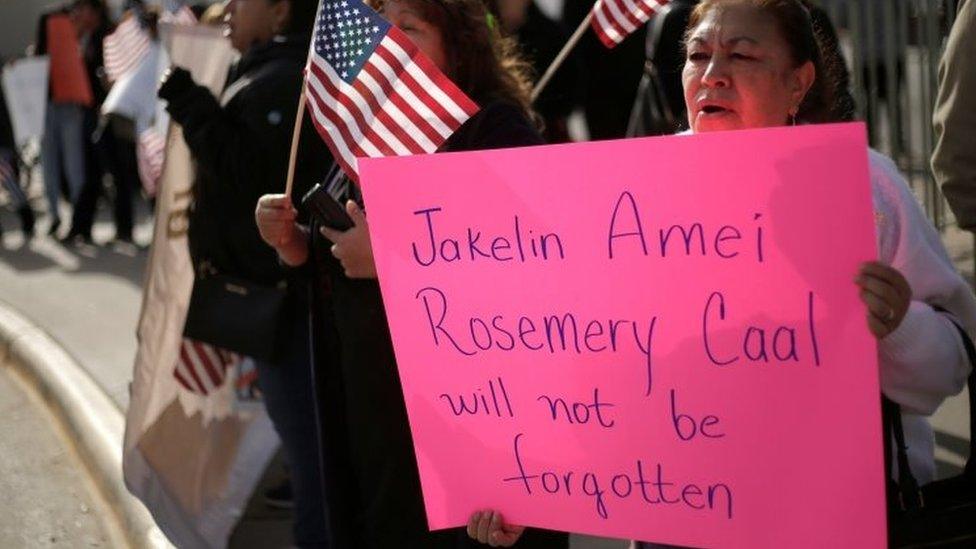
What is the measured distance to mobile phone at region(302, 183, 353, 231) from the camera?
293 cm

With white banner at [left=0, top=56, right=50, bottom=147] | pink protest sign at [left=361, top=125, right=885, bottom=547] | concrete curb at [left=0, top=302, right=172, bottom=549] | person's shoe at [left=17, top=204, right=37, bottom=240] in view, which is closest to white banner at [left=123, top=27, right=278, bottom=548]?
concrete curb at [left=0, top=302, right=172, bottom=549]

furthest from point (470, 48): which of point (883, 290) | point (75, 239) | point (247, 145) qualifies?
point (75, 239)

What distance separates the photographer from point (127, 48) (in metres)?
7.37

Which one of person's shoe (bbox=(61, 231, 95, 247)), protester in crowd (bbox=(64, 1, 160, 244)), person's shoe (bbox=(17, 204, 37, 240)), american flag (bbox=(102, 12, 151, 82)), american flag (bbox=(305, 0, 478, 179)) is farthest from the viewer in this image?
Answer: person's shoe (bbox=(17, 204, 37, 240))

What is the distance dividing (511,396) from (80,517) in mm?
3381

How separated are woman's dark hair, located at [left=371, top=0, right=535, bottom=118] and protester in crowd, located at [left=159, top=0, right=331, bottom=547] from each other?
2.71 feet

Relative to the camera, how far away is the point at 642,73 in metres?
7.70

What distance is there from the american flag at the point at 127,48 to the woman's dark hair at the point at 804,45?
203 inches

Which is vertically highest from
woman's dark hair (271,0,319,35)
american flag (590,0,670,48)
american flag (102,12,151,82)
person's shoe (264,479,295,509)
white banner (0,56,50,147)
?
woman's dark hair (271,0,319,35)

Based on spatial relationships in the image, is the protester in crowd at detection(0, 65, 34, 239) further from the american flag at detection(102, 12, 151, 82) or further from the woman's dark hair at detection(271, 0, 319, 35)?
the woman's dark hair at detection(271, 0, 319, 35)

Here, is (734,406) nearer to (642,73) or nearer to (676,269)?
(676,269)

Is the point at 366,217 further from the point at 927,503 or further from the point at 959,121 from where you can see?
the point at 959,121

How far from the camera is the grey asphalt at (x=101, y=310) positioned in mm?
4926

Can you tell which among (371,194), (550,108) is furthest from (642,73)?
(371,194)
